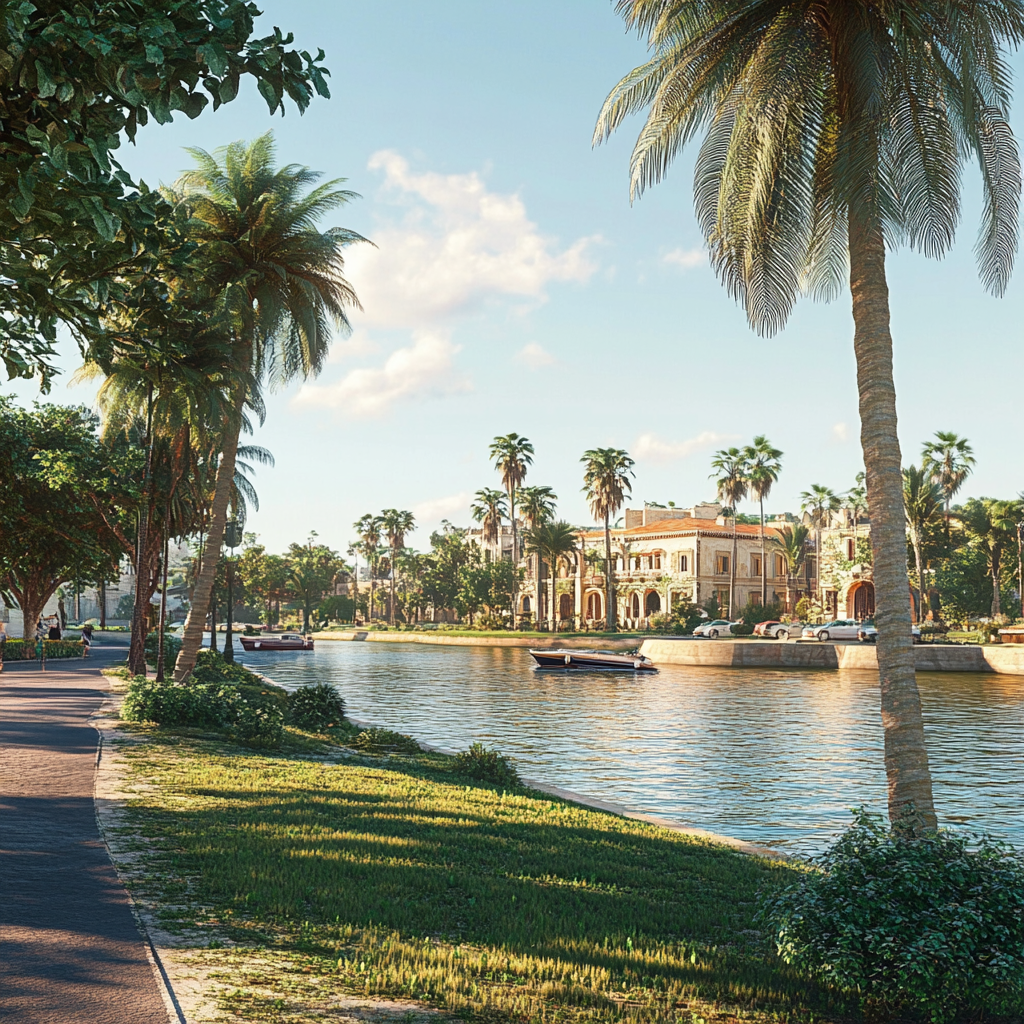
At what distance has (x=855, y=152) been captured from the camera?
10.6 m

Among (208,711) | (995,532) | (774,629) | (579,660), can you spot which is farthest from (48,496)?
(995,532)

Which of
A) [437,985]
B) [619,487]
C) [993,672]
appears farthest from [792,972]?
[619,487]

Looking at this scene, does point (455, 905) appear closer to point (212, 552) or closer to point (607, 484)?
point (212, 552)

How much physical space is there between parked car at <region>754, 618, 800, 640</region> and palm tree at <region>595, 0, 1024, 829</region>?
62.4 m

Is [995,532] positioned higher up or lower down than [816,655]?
higher up

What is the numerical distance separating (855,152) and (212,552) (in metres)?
18.2

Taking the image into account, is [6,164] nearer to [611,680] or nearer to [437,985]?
[437,985]

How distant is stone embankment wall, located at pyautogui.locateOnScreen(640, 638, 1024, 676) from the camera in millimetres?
52125

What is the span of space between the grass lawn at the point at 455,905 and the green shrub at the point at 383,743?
6.46 m

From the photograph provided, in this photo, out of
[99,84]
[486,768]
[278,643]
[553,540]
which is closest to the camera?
[99,84]

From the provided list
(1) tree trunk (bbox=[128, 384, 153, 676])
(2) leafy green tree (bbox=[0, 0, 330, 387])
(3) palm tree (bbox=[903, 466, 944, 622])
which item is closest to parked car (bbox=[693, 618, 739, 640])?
(3) palm tree (bbox=[903, 466, 944, 622])

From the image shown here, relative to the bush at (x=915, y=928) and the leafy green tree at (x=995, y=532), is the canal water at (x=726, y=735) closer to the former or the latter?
the bush at (x=915, y=928)

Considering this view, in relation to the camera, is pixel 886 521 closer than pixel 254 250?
Yes

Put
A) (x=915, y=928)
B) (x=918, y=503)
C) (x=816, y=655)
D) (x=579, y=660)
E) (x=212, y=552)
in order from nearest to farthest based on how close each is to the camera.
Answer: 1. (x=915, y=928)
2. (x=212, y=552)
3. (x=579, y=660)
4. (x=816, y=655)
5. (x=918, y=503)
